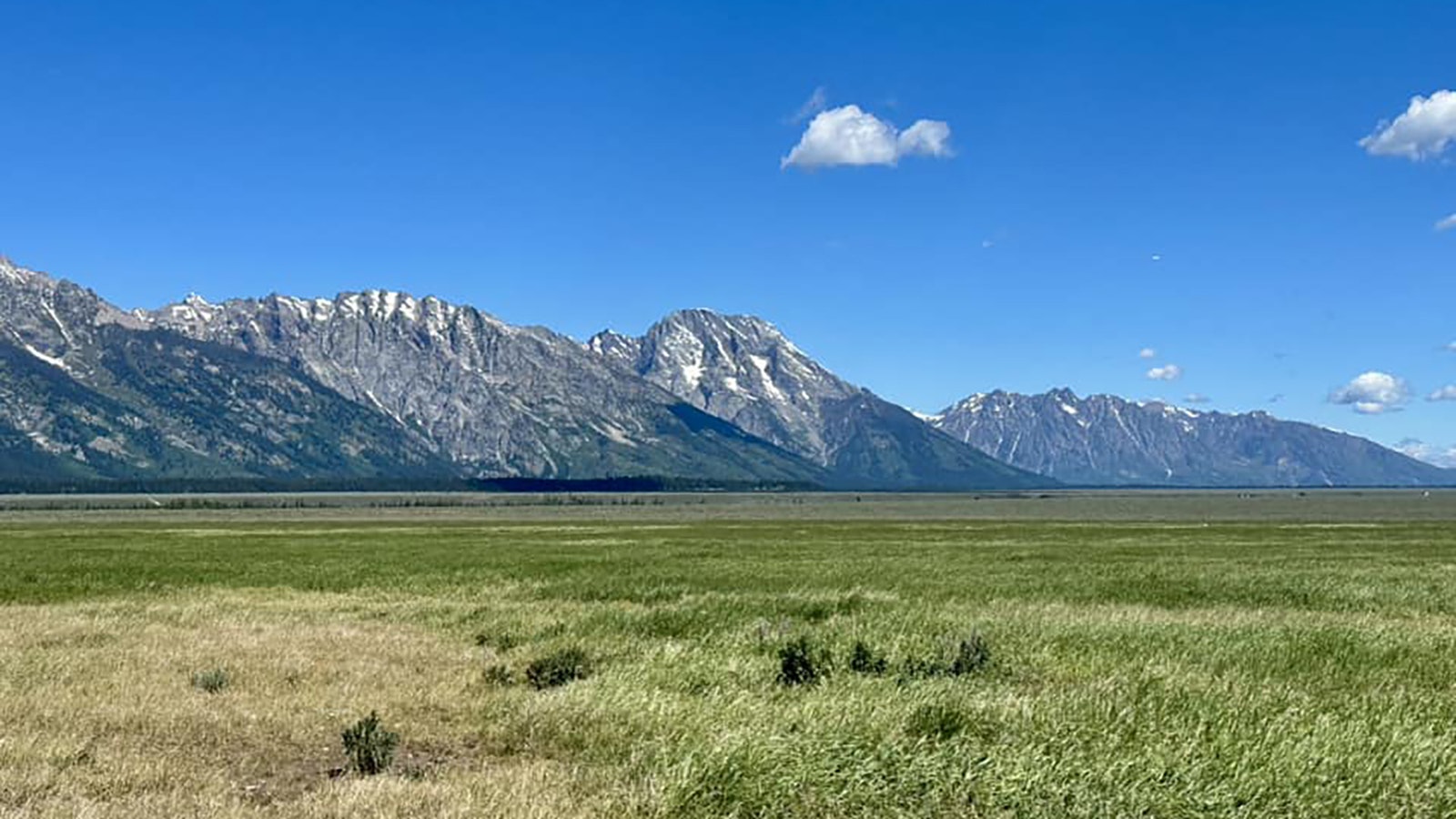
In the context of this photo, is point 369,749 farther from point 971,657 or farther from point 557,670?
point 971,657

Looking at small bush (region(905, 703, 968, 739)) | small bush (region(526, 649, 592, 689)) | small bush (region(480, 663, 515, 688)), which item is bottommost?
small bush (region(480, 663, 515, 688))

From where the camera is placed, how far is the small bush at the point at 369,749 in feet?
43.3

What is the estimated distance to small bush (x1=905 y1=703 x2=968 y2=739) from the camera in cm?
1420

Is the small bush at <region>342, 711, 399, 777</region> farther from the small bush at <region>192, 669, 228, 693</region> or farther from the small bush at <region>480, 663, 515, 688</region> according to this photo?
the small bush at <region>192, 669, 228, 693</region>

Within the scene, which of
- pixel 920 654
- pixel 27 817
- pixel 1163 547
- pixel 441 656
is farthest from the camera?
pixel 1163 547

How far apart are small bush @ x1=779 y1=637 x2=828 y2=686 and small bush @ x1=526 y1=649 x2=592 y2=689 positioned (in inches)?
134

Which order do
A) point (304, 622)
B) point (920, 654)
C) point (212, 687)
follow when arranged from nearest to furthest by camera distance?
1. point (212, 687)
2. point (920, 654)
3. point (304, 622)

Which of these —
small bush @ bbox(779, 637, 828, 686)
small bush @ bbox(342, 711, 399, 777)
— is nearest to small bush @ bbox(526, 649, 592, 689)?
small bush @ bbox(779, 637, 828, 686)

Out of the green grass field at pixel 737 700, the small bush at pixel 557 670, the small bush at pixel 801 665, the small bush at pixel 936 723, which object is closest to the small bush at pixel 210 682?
the green grass field at pixel 737 700

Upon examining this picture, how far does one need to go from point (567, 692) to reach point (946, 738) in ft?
19.7

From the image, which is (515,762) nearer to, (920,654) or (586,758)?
(586,758)

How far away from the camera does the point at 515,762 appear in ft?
45.3

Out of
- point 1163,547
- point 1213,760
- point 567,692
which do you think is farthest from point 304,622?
point 1163,547

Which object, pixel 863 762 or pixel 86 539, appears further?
pixel 86 539
